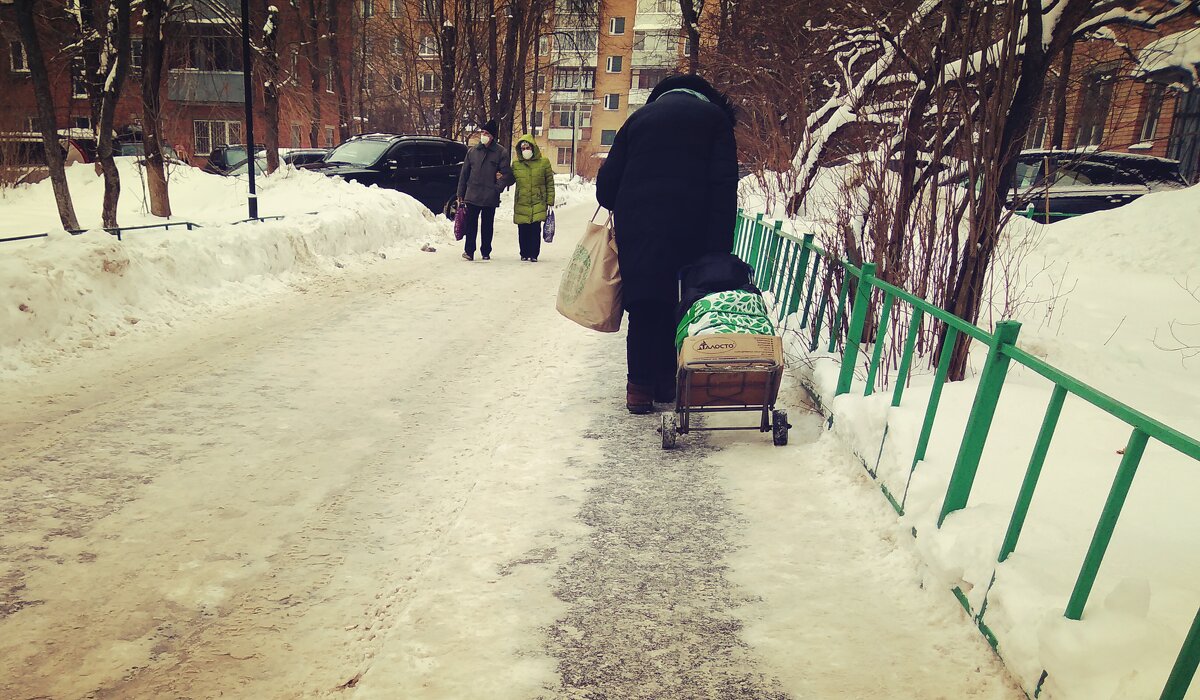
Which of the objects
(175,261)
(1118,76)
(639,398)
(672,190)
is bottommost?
(639,398)

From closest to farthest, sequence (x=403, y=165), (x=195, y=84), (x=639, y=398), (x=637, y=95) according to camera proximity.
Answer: (x=639, y=398) → (x=403, y=165) → (x=195, y=84) → (x=637, y=95)

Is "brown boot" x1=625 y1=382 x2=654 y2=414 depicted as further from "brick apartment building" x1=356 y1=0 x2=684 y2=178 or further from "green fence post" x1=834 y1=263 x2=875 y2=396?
"brick apartment building" x1=356 y1=0 x2=684 y2=178

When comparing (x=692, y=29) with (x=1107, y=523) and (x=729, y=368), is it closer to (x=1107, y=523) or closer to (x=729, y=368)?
(x=729, y=368)

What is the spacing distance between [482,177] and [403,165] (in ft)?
18.1

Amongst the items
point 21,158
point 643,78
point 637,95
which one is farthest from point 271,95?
point 643,78

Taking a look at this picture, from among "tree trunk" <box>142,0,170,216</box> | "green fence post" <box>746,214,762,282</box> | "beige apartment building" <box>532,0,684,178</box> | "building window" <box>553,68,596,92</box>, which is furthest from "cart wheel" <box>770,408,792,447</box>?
"building window" <box>553,68,596,92</box>

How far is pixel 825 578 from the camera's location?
2.84 metres

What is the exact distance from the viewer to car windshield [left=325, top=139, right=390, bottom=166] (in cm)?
1522

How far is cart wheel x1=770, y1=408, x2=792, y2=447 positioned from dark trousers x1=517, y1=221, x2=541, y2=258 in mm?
7190

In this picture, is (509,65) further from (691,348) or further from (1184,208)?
(691,348)

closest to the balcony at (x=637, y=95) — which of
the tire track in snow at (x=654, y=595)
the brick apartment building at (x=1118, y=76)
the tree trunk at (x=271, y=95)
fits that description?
the tree trunk at (x=271, y=95)

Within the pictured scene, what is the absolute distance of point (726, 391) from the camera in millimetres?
3980

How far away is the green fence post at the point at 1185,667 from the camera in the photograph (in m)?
1.69

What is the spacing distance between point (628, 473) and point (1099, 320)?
5.95m
